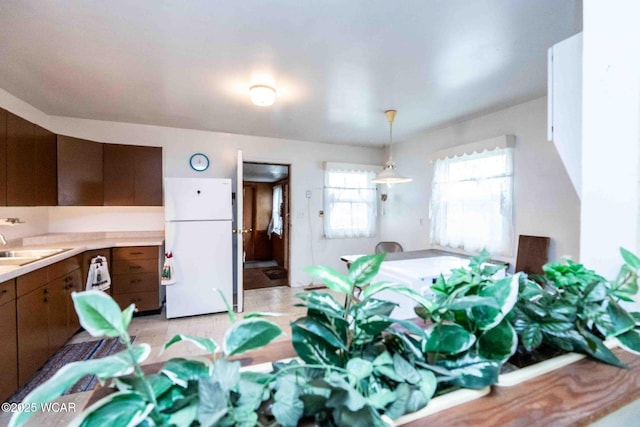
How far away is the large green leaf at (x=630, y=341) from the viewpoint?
0.67 metres

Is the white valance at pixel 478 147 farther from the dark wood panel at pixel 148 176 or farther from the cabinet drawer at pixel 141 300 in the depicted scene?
the cabinet drawer at pixel 141 300

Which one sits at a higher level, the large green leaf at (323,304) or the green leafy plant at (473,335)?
the large green leaf at (323,304)

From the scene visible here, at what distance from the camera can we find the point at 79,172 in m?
3.00

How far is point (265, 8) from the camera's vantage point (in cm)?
150

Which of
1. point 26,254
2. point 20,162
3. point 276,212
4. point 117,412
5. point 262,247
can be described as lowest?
point 262,247

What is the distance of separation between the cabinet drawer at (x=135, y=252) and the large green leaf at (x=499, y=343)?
335cm

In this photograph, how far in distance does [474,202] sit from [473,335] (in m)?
3.02

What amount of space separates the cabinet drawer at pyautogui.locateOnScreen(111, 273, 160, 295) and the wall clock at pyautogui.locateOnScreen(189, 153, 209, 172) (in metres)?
1.44

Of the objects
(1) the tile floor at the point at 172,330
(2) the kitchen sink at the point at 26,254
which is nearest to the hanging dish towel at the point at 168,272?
(1) the tile floor at the point at 172,330

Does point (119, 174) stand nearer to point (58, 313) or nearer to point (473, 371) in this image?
point (58, 313)

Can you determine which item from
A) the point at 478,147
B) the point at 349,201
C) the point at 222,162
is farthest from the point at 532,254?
the point at 222,162

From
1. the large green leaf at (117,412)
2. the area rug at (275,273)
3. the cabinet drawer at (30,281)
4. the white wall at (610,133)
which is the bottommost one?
the area rug at (275,273)

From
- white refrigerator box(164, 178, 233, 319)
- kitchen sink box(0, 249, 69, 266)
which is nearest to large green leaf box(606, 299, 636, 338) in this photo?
white refrigerator box(164, 178, 233, 319)

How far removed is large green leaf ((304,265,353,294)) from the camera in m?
0.55
